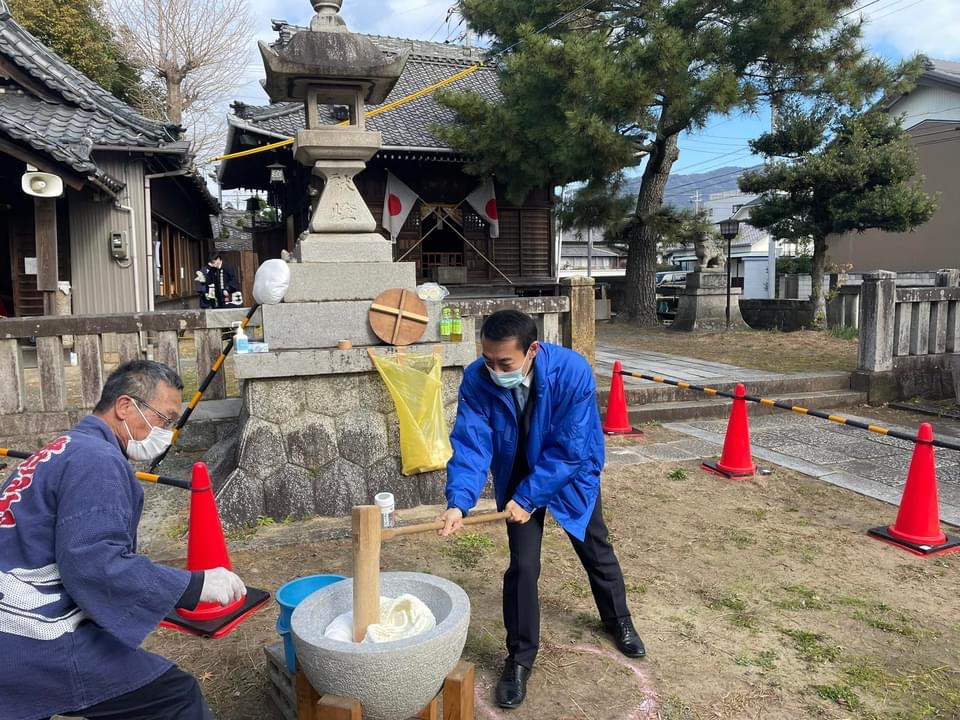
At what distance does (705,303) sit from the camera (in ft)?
53.6

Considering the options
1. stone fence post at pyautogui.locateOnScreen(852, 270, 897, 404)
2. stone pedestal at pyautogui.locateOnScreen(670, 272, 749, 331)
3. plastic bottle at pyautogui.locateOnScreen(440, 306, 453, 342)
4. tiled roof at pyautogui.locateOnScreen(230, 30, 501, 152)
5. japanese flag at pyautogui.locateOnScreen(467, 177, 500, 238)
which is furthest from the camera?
japanese flag at pyautogui.locateOnScreen(467, 177, 500, 238)

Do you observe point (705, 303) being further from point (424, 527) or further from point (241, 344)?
point (424, 527)

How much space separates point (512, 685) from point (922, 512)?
3.32 m

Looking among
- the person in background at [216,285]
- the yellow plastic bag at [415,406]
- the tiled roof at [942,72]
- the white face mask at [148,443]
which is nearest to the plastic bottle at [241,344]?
the yellow plastic bag at [415,406]

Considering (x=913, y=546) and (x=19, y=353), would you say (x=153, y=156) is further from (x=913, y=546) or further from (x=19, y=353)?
(x=913, y=546)

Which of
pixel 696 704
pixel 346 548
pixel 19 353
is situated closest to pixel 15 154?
pixel 19 353

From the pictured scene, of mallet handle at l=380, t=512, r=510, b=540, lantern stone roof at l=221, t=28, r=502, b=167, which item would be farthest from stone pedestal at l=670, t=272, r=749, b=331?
mallet handle at l=380, t=512, r=510, b=540

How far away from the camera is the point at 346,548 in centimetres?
458

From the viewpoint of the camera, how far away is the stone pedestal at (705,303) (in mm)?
16266

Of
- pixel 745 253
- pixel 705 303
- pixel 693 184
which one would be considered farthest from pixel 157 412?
pixel 693 184

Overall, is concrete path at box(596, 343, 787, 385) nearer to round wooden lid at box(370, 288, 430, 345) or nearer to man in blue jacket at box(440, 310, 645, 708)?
round wooden lid at box(370, 288, 430, 345)

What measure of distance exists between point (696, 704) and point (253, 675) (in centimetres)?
198

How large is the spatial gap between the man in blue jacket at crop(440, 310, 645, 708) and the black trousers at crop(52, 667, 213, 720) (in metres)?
1.09

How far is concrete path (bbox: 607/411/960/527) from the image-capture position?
5762 mm
